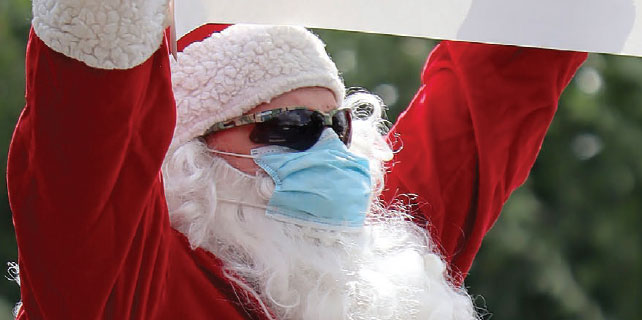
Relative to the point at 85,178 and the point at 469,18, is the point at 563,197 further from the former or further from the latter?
the point at 85,178

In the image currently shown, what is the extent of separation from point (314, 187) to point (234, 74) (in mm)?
277

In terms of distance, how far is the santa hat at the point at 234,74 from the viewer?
2498 mm

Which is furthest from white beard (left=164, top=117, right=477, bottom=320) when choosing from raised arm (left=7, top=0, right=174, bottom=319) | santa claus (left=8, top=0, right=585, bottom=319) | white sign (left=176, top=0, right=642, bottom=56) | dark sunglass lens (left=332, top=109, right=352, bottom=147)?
white sign (left=176, top=0, right=642, bottom=56)

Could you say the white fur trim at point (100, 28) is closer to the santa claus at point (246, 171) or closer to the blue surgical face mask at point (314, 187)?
the santa claus at point (246, 171)

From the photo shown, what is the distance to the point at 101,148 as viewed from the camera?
1880 millimetres

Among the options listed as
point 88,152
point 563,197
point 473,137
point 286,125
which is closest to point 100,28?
point 88,152

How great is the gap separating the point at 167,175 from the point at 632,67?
5.11m

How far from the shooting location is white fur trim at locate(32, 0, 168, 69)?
69.8 inches

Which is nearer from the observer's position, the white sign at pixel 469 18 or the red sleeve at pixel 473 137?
the white sign at pixel 469 18

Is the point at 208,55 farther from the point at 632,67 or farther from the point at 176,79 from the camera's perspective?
the point at 632,67

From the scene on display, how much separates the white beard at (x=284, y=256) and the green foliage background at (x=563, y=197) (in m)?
3.84

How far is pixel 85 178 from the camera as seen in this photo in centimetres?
190

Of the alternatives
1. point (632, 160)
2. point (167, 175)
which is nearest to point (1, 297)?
point (632, 160)

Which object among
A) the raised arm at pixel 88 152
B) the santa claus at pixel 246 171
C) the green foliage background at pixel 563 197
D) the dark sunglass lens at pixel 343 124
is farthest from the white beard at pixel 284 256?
the green foliage background at pixel 563 197
